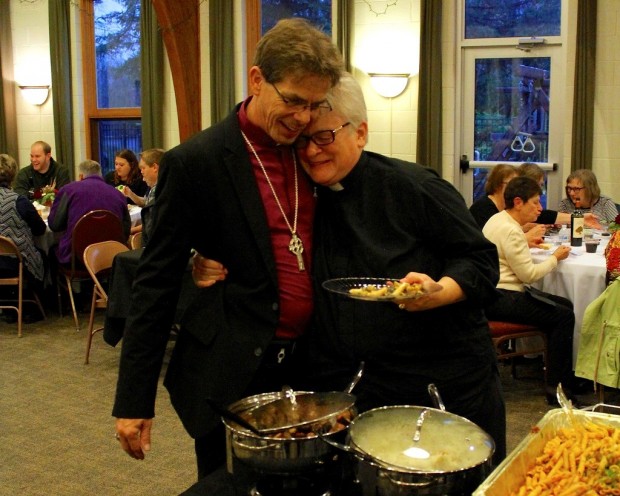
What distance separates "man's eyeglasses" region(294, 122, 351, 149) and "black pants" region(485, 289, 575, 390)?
2.73 m

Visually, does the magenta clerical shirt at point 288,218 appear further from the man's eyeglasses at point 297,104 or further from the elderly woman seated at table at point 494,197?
the elderly woman seated at table at point 494,197

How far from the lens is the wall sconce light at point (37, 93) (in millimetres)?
8953

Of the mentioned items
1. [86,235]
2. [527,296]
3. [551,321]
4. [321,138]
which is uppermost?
[321,138]

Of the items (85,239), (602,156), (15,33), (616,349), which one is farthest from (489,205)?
(15,33)

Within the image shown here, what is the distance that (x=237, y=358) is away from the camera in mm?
1585

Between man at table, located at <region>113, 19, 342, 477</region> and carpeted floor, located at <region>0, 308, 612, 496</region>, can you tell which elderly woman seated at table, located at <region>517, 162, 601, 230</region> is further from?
man at table, located at <region>113, 19, 342, 477</region>

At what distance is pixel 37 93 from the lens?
29.4 ft

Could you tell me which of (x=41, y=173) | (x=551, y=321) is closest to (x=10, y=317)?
(x=41, y=173)

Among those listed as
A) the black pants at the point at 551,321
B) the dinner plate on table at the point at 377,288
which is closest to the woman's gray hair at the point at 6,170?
the black pants at the point at 551,321

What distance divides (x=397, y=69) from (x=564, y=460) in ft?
20.5

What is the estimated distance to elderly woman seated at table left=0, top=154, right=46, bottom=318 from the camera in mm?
5691

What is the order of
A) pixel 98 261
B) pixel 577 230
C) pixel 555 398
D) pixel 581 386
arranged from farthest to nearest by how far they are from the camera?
pixel 98 261 → pixel 577 230 → pixel 581 386 → pixel 555 398

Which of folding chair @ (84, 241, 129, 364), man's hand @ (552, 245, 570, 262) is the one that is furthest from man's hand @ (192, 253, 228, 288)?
folding chair @ (84, 241, 129, 364)

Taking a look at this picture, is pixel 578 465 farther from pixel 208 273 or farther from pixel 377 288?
pixel 208 273
